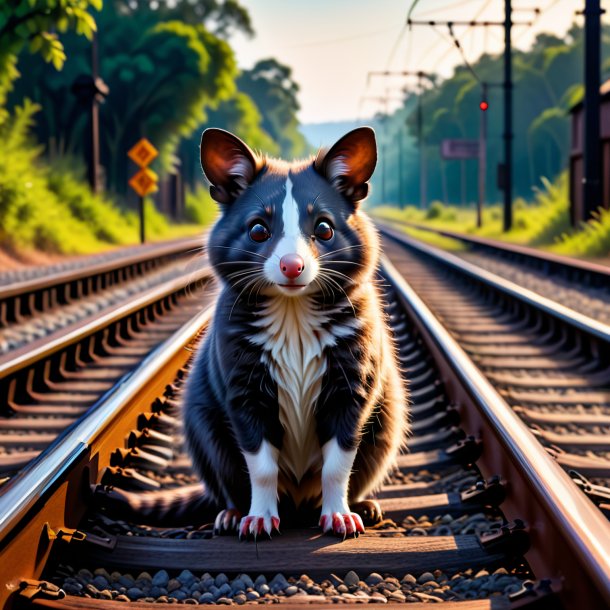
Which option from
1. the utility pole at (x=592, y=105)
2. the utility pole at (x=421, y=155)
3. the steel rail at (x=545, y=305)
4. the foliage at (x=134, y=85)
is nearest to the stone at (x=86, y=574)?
the steel rail at (x=545, y=305)

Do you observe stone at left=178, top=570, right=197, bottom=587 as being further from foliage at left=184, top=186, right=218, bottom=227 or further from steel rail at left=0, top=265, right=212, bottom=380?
foliage at left=184, top=186, right=218, bottom=227

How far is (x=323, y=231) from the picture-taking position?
9.36 ft

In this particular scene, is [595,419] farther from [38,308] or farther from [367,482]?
[38,308]

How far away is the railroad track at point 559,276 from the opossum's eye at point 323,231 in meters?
6.23

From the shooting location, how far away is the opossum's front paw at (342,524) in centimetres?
306

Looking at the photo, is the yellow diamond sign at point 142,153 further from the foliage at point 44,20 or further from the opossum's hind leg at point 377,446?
the opossum's hind leg at point 377,446

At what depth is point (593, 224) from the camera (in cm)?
1817

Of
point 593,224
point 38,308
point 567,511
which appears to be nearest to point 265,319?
point 567,511

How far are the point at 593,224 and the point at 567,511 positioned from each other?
1646 cm

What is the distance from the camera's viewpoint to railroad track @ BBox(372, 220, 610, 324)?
10.3 m

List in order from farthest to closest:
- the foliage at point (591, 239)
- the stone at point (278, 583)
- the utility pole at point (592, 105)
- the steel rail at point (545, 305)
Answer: the utility pole at point (592, 105) < the foliage at point (591, 239) < the steel rail at point (545, 305) < the stone at point (278, 583)

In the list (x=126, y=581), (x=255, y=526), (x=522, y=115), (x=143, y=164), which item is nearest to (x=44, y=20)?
(x=255, y=526)

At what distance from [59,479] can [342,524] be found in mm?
923

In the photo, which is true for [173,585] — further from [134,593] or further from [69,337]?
[69,337]
